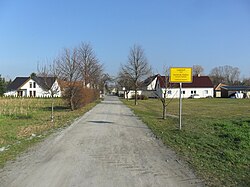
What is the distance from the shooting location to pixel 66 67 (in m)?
26.3

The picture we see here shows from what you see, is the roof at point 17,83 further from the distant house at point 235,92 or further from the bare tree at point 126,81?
the distant house at point 235,92

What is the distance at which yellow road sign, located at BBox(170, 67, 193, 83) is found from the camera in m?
14.2

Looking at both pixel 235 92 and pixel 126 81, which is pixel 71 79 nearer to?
pixel 126 81

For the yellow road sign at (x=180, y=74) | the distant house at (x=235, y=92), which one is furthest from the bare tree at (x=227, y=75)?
the yellow road sign at (x=180, y=74)

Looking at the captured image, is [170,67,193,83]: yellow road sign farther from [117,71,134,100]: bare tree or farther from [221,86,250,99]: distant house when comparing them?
[221,86,250,99]: distant house

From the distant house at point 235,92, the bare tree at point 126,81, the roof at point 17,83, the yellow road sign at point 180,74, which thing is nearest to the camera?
the yellow road sign at point 180,74

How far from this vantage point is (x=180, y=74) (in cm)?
1429

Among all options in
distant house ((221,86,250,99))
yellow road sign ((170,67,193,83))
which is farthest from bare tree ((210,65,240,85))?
yellow road sign ((170,67,193,83))

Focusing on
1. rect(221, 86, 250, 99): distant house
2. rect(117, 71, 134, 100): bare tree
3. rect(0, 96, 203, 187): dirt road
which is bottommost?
rect(0, 96, 203, 187): dirt road

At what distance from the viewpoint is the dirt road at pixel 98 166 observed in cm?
550

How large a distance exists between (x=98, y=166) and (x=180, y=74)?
872 centimetres

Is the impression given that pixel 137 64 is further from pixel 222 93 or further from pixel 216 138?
pixel 222 93

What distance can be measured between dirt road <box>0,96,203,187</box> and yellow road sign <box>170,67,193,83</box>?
4.84 metres

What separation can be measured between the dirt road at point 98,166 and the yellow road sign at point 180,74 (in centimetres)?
484
